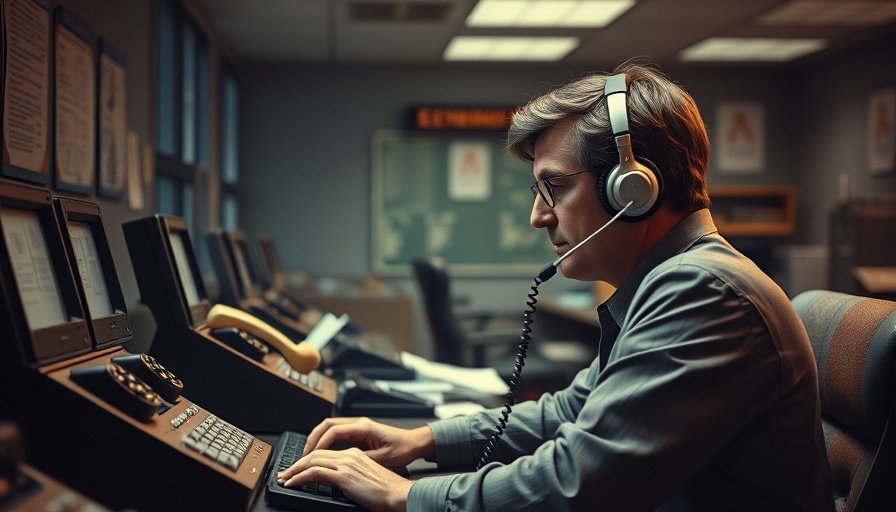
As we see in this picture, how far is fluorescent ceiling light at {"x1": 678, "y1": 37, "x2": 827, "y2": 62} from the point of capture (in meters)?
4.83

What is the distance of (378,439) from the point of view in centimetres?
117

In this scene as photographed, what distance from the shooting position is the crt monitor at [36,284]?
73 centimetres

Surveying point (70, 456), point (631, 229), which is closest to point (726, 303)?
point (631, 229)

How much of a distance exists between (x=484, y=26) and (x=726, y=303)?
12.4 feet

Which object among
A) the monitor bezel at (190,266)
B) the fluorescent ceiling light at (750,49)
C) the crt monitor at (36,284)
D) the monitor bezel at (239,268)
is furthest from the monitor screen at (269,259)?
the fluorescent ceiling light at (750,49)

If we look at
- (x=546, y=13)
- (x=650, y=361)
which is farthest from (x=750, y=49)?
(x=650, y=361)

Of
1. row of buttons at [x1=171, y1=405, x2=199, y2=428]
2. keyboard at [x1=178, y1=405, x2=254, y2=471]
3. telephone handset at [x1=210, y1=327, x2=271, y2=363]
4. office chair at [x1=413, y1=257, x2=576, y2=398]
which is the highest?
telephone handset at [x1=210, y1=327, x2=271, y2=363]

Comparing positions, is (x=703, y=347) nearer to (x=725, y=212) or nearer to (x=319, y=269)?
(x=319, y=269)

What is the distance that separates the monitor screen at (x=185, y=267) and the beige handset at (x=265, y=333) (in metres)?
0.05

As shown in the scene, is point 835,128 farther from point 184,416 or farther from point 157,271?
point 184,416

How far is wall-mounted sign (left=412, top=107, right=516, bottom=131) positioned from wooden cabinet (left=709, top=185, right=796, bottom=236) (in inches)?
65.2

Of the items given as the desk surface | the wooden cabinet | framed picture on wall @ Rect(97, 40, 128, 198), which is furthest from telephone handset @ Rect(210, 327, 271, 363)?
the wooden cabinet

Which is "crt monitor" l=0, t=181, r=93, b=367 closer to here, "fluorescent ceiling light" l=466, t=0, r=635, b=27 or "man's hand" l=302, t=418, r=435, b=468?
"man's hand" l=302, t=418, r=435, b=468

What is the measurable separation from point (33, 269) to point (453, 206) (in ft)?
15.9
